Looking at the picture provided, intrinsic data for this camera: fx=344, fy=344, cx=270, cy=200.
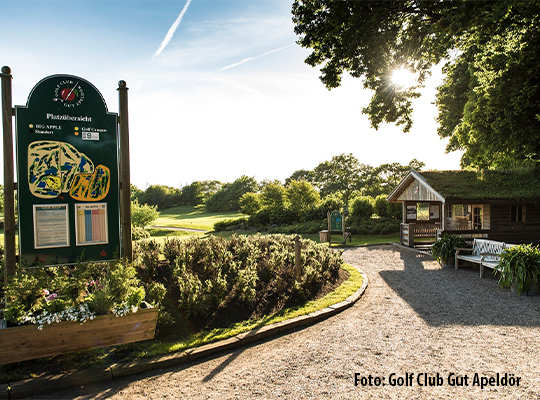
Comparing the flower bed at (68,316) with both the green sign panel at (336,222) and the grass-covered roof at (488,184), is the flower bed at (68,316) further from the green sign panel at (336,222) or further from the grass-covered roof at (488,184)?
the green sign panel at (336,222)

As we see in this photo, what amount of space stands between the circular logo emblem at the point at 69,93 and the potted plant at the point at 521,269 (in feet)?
34.8

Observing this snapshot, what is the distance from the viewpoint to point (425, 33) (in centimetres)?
1245

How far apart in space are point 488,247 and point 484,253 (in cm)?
78

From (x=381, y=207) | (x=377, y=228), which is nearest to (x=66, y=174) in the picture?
(x=377, y=228)

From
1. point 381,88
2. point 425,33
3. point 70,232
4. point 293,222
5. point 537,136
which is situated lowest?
point 293,222

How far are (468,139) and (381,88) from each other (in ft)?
19.6

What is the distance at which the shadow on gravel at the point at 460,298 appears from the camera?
698 cm

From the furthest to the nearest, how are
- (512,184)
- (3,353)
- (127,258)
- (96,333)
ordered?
(512,184) < (127,258) < (96,333) < (3,353)

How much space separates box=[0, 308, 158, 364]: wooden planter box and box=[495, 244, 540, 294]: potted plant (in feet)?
28.9

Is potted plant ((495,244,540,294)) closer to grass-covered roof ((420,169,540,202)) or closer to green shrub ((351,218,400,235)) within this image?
grass-covered roof ((420,169,540,202))

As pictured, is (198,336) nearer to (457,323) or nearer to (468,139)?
(457,323)

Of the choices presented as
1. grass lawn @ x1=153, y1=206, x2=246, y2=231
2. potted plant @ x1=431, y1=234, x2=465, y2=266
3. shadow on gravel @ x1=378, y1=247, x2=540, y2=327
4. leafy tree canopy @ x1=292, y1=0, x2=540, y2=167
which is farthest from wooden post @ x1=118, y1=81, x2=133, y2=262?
grass lawn @ x1=153, y1=206, x2=246, y2=231

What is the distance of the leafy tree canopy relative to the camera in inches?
409

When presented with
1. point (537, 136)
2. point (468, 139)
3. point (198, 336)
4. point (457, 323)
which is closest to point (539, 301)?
point (457, 323)
